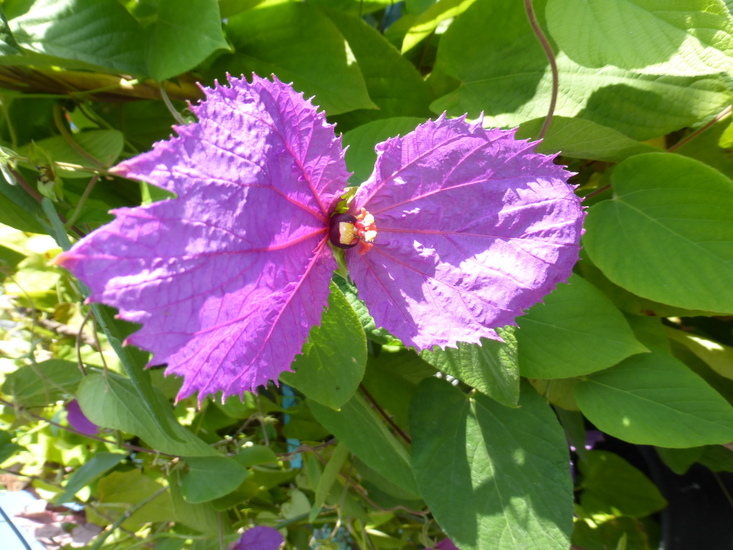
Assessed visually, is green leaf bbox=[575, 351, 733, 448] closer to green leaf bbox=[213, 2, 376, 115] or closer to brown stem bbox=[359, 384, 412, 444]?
brown stem bbox=[359, 384, 412, 444]

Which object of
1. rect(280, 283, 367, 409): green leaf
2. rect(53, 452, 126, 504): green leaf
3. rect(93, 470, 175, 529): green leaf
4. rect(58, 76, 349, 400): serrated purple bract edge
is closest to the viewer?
rect(58, 76, 349, 400): serrated purple bract edge

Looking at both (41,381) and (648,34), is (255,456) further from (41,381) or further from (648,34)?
(648,34)

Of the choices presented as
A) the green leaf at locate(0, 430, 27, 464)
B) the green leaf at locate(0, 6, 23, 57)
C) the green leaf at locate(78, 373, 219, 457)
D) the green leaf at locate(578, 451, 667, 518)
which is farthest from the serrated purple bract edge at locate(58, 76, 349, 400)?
the green leaf at locate(578, 451, 667, 518)

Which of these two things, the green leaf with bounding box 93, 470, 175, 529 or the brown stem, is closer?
the brown stem

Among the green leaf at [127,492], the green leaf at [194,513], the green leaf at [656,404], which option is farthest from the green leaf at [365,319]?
the green leaf at [127,492]

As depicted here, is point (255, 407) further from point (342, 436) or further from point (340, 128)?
point (340, 128)

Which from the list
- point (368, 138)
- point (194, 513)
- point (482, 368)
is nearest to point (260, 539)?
point (194, 513)

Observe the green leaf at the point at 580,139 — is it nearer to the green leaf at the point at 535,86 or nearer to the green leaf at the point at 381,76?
the green leaf at the point at 535,86
